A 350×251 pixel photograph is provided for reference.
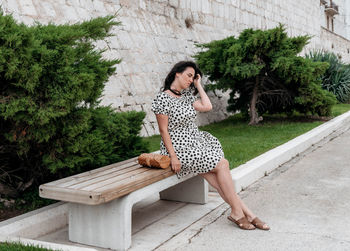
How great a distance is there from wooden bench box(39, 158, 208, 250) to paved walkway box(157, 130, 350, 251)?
0.36 meters

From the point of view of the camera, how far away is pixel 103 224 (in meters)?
2.95

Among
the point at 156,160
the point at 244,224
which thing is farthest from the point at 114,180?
the point at 244,224

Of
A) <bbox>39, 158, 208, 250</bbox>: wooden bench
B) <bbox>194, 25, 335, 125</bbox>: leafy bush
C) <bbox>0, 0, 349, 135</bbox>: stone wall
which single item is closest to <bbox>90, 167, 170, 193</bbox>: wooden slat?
<bbox>39, 158, 208, 250</bbox>: wooden bench

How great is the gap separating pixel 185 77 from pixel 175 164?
2.62ft

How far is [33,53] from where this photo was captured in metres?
2.95

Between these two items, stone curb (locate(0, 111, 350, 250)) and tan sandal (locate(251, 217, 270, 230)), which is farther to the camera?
tan sandal (locate(251, 217, 270, 230))

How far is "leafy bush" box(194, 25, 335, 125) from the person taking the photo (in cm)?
806

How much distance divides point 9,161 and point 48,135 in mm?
908

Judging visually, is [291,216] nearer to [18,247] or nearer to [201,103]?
[201,103]

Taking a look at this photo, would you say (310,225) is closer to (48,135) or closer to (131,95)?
(48,135)

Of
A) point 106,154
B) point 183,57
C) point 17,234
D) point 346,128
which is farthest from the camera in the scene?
point 183,57

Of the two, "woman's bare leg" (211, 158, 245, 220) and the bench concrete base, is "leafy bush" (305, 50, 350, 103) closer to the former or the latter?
"woman's bare leg" (211, 158, 245, 220)

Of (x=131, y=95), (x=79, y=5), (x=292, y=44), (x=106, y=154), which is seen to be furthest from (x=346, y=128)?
(x=106, y=154)

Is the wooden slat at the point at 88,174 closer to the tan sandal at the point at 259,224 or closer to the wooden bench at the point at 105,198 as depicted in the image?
the wooden bench at the point at 105,198
